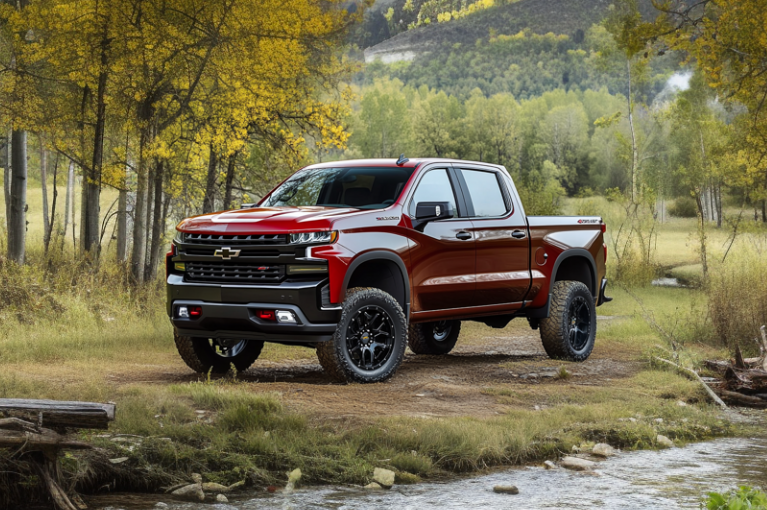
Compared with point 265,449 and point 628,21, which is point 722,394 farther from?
point 628,21

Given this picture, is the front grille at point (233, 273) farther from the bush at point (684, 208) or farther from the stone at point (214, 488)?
the bush at point (684, 208)

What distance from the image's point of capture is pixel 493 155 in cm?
11412

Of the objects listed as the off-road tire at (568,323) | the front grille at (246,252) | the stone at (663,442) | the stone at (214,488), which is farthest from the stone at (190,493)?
the off-road tire at (568,323)

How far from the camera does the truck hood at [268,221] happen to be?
8.83 m

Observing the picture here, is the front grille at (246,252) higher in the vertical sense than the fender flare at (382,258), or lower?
higher

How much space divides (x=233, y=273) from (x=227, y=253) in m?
0.20

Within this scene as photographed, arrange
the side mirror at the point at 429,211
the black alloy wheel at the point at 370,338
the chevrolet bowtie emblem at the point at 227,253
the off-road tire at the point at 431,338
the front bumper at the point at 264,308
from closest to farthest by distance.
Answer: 1. the front bumper at the point at 264,308
2. the chevrolet bowtie emblem at the point at 227,253
3. the black alloy wheel at the point at 370,338
4. the side mirror at the point at 429,211
5. the off-road tire at the point at 431,338

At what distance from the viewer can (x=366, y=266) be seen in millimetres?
9633

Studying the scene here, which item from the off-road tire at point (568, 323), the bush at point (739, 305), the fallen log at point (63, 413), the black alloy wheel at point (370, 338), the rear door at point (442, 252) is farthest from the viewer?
the bush at point (739, 305)

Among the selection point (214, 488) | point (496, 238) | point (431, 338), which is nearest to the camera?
point (214, 488)

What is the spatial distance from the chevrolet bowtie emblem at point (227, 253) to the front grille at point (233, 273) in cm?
9

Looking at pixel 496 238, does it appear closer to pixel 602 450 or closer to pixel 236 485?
pixel 602 450

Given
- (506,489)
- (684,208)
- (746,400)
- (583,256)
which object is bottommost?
(746,400)

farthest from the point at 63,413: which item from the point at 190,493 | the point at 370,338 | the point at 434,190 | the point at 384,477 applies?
the point at 434,190
